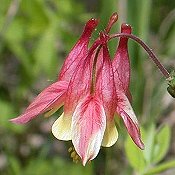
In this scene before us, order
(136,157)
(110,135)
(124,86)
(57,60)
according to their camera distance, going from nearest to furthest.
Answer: (110,135) → (124,86) → (136,157) → (57,60)

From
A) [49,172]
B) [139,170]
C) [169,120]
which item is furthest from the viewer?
[169,120]

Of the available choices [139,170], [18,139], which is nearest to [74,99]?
[139,170]

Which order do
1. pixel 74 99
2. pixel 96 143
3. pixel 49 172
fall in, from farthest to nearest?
1. pixel 49 172
2. pixel 74 99
3. pixel 96 143

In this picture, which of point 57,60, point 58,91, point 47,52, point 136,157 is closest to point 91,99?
point 58,91

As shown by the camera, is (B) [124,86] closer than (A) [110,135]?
No

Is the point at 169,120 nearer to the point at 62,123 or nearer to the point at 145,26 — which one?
the point at 145,26

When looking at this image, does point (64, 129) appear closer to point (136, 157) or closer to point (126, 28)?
point (126, 28)

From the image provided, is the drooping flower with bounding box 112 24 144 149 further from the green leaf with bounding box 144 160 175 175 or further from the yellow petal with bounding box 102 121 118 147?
the green leaf with bounding box 144 160 175 175

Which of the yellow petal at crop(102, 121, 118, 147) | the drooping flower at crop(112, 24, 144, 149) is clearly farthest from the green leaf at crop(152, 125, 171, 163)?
the yellow petal at crop(102, 121, 118, 147)

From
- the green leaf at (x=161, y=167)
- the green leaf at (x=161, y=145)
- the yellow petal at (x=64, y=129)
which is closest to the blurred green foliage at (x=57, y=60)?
the green leaf at (x=161, y=145)
